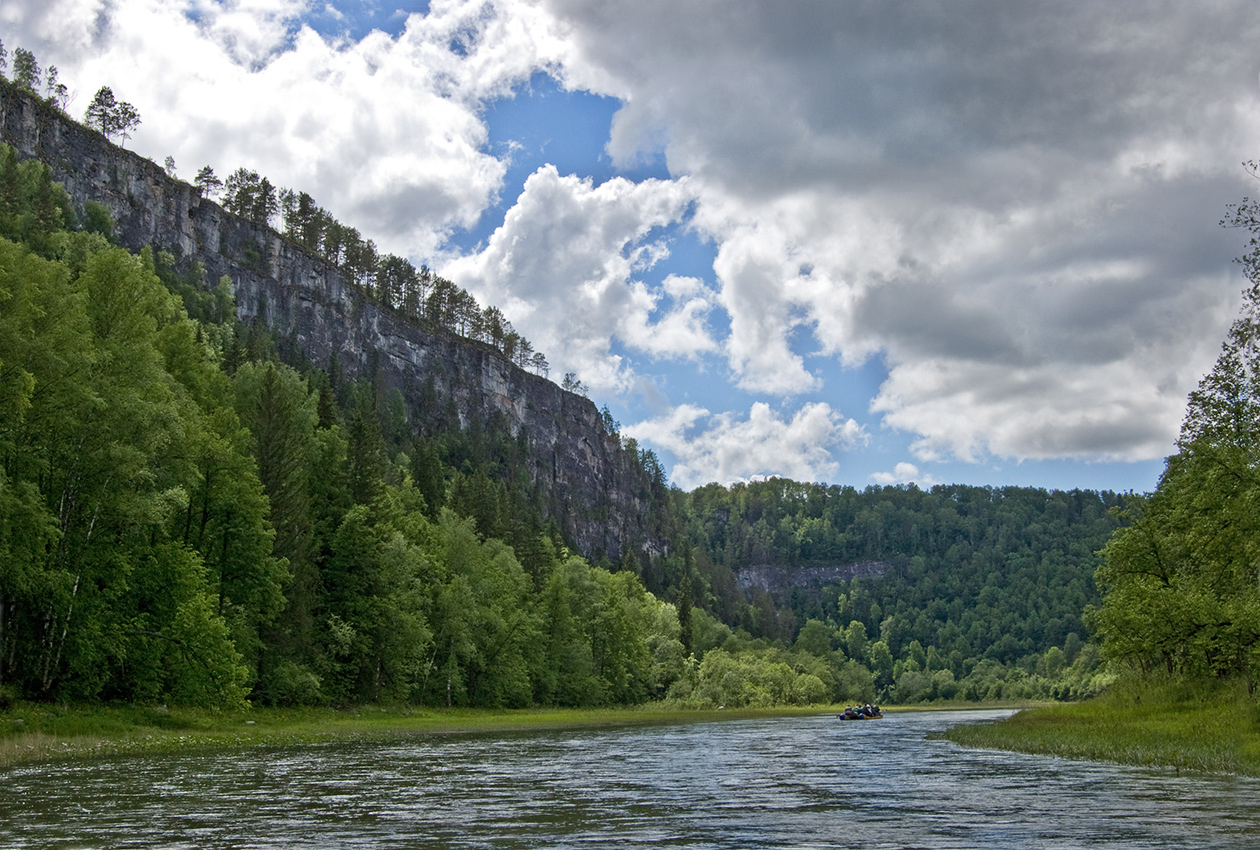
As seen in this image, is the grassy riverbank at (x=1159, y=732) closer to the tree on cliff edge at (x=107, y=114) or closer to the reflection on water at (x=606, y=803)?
the reflection on water at (x=606, y=803)

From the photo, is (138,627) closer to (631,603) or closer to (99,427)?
(99,427)

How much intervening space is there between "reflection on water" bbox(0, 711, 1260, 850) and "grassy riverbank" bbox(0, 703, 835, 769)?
315 centimetres

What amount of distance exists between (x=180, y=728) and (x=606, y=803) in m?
29.4

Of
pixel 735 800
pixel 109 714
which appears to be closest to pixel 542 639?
pixel 109 714

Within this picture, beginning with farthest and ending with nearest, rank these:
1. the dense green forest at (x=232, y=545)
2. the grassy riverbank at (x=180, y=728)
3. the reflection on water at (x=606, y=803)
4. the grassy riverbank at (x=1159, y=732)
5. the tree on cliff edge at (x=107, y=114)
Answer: the tree on cliff edge at (x=107, y=114) < the dense green forest at (x=232, y=545) < the grassy riverbank at (x=180, y=728) < the grassy riverbank at (x=1159, y=732) < the reflection on water at (x=606, y=803)

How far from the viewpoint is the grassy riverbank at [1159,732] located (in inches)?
1334

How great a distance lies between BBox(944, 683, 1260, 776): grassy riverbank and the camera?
111 ft

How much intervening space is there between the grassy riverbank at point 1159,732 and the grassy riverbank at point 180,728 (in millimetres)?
33911

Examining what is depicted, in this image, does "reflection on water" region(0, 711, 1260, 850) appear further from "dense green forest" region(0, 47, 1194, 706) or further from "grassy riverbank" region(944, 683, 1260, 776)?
"dense green forest" region(0, 47, 1194, 706)

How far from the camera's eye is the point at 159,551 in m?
50.2

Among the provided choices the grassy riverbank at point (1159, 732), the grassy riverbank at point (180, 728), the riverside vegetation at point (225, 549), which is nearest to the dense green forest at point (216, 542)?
the riverside vegetation at point (225, 549)

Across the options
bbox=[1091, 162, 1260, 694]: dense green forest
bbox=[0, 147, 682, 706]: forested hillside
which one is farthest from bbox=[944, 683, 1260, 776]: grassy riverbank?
bbox=[0, 147, 682, 706]: forested hillside

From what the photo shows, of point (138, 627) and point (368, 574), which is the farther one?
point (368, 574)

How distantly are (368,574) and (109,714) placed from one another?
31.4 metres
